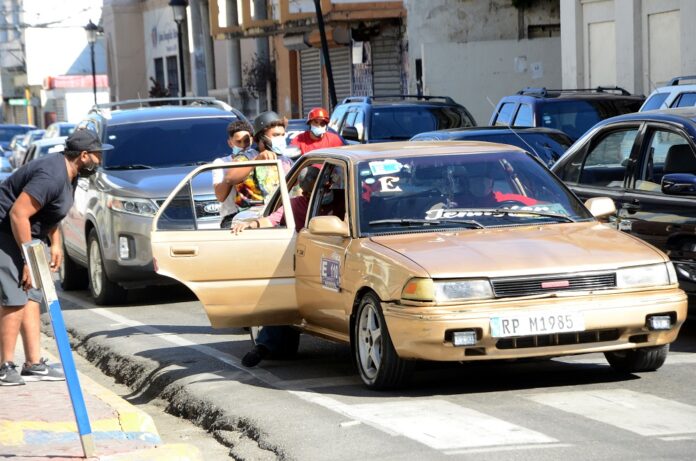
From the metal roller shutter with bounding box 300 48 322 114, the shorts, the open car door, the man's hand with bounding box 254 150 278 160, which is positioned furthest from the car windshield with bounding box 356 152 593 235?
the metal roller shutter with bounding box 300 48 322 114

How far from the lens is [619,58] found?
85.7 feet

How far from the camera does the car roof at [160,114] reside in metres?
16.0

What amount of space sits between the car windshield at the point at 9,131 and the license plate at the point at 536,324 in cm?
4657

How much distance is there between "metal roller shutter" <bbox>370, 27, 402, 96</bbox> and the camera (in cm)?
3697

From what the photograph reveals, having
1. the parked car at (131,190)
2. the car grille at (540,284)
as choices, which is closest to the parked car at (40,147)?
the parked car at (131,190)

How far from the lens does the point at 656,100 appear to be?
16625 millimetres

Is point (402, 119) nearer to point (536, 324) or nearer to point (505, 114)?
point (505, 114)

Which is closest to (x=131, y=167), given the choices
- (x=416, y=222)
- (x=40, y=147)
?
(x=416, y=222)

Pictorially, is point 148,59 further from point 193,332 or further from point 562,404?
point 562,404

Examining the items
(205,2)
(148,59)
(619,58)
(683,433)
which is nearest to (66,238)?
(683,433)

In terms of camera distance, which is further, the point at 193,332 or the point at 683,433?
the point at 193,332

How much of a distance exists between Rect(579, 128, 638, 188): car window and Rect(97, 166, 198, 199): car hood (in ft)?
14.0

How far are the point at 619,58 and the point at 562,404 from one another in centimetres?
1880

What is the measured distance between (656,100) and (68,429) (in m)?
10.1
